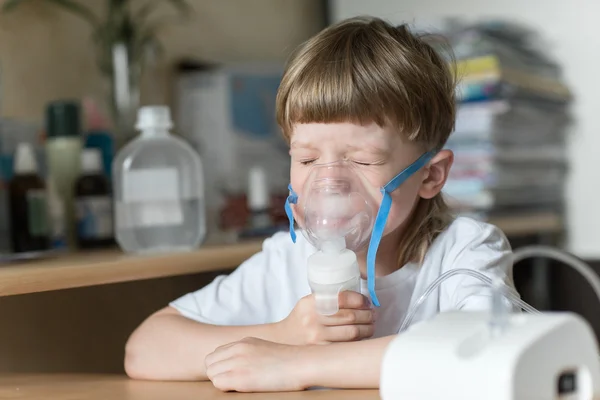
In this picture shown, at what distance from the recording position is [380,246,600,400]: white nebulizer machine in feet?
2.08

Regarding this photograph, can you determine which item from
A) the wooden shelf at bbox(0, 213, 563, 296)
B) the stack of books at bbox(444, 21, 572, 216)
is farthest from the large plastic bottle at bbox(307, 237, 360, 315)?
the stack of books at bbox(444, 21, 572, 216)

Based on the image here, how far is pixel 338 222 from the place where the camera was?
93cm

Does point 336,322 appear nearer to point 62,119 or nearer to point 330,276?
point 330,276

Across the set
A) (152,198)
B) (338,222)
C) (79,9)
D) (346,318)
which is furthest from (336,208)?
(79,9)

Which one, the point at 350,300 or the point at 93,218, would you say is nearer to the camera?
the point at 350,300

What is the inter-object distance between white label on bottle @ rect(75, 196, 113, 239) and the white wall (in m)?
0.97

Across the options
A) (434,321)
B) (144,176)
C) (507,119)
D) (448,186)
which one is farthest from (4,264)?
(507,119)

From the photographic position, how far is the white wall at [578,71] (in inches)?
83.4

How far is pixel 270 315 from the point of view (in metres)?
1.19

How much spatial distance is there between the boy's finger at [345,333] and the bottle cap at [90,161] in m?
0.71

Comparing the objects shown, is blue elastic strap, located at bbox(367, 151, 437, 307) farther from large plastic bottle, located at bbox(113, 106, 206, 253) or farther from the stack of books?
the stack of books

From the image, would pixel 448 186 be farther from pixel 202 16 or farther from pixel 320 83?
pixel 320 83

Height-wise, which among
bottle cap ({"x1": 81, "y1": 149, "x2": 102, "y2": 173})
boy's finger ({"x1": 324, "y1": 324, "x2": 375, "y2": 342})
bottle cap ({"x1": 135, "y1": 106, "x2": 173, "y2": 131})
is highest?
bottle cap ({"x1": 135, "y1": 106, "x2": 173, "y2": 131})

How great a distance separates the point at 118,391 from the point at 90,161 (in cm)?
63
